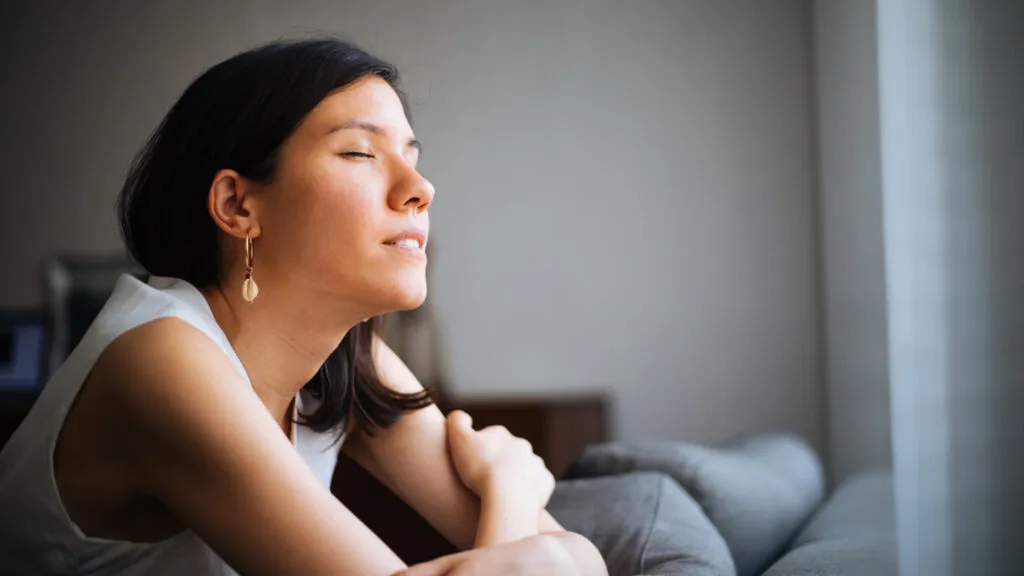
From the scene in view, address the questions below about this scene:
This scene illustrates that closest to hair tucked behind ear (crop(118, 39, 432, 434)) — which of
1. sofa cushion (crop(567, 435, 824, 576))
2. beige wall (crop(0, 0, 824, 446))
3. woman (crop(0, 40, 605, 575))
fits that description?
woman (crop(0, 40, 605, 575))

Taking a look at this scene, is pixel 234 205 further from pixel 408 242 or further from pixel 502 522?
pixel 502 522

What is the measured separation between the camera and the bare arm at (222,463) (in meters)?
0.51

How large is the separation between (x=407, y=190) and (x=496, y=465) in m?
0.23

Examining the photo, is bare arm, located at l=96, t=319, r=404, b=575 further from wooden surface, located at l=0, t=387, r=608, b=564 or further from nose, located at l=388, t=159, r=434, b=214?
wooden surface, located at l=0, t=387, r=608, b=564

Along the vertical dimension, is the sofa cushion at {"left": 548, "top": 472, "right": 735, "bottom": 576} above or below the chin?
below

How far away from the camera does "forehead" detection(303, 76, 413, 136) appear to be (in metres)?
0.62

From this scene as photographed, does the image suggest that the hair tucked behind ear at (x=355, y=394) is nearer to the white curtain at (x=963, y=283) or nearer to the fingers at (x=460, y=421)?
the fingers at (x=460, y=421)

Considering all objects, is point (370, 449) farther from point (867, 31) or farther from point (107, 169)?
point (107, 169)

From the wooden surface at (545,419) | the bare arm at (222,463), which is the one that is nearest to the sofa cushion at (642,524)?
the bare arm at (222,463)

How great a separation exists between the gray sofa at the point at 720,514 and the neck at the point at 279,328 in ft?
0.92

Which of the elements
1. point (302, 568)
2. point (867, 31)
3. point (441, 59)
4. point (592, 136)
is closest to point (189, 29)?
point (441, 59)

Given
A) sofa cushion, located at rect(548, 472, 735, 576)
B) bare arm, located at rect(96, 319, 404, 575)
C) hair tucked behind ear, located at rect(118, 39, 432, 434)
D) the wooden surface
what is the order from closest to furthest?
bare arm, located at rect(96, 319, 404, 575) → hair tucked behind ear, located at rect(118, 39, 432, 434) → sofa cushion, located at rect(548, 472, 735, 576) → the wooden surface

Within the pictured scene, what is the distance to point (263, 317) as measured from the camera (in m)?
0.65

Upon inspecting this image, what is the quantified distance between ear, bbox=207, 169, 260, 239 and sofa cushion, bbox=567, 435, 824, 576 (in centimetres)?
51
